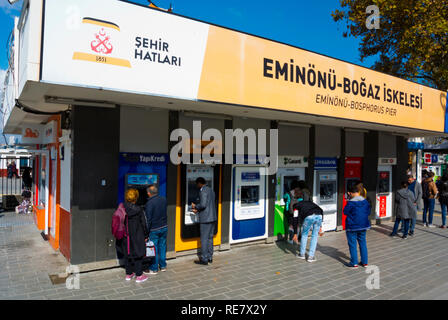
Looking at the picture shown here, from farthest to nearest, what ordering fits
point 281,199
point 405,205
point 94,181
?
point 405,205 → point 281,199 → point 94,181

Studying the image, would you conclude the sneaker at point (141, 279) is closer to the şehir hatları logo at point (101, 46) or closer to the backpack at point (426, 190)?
the şehir hatları logo at point (101, 46)

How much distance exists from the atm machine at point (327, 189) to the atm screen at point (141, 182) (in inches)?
197

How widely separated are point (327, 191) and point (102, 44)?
7.52 metres

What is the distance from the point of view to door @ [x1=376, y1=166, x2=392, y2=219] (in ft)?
37.8

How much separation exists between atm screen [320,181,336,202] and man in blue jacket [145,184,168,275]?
542cm

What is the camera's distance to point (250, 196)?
316 inches

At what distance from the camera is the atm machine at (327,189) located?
9.40 m

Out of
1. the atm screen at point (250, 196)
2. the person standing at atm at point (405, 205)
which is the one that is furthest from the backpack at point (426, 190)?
the atm screen at point (250, 196)

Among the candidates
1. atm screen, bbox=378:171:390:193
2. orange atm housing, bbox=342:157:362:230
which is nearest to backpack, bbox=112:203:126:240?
orange atm housing, bbox=342:157:362:230

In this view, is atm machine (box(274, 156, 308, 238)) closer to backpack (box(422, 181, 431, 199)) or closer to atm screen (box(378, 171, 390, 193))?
atm screen (box(378, 171, 390, 193))

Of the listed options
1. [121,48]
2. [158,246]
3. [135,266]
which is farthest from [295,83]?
[135,266]

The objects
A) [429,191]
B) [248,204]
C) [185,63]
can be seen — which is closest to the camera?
[185,63]

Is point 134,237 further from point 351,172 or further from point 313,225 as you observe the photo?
point 351,172
